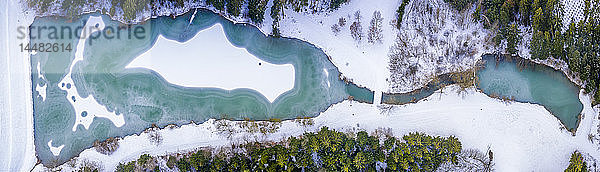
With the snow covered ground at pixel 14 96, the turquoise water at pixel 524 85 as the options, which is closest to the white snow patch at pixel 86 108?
the snow covered ground at pixel 14 96

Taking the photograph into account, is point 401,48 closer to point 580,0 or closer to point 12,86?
point 580,0

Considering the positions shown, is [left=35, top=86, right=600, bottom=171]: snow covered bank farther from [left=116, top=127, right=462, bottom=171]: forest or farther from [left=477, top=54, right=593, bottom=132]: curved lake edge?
[left=116, top=127, right=462, bottom=171]: forest

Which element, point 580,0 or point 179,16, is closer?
point 580,0

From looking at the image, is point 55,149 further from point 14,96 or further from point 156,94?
point 156,94

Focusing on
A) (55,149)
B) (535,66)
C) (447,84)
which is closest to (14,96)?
(55,149)

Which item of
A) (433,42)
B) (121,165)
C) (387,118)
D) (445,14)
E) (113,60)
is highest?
(445,14)

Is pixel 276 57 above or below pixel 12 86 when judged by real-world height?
above

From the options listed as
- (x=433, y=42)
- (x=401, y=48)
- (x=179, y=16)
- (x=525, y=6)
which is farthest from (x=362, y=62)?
(x=179, y=16)
